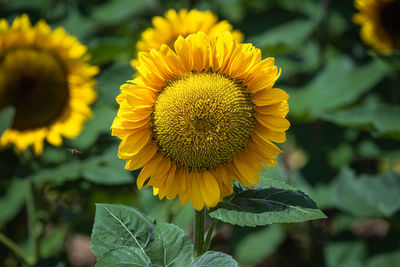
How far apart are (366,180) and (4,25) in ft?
6.22

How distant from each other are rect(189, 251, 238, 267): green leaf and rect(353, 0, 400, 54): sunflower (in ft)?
6.71

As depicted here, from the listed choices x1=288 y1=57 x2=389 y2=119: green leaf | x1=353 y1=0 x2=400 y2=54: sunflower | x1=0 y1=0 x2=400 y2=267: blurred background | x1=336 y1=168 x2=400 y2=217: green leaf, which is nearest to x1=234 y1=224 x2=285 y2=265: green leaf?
x1=0 y1=0 x2=400 y2=267: blurred background

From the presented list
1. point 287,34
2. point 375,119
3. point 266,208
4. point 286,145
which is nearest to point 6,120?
point 266,208

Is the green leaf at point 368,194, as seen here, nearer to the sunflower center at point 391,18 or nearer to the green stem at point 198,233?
the sunflower center at point 391,18

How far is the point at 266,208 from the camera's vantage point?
969 millimetres

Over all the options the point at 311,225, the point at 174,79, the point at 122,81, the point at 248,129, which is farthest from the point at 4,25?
the point at 311,225

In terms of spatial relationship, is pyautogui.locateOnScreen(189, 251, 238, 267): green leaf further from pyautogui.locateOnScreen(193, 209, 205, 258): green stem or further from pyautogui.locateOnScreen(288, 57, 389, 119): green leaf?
pyautogui.locateOnScreen(288, 57, 389, 119): green leaf

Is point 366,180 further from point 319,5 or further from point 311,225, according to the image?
point 319,5

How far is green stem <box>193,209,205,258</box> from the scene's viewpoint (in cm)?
104

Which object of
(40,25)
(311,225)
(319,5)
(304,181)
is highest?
(40,25)

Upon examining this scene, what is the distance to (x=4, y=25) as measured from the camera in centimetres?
210

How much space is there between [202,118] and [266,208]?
0.26m

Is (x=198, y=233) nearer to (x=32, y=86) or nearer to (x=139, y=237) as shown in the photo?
(x=139, y=237)

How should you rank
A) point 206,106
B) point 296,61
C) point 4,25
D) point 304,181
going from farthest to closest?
1. point 296,61
2. point 304,181
3. point 4,25
4. point 206,106
